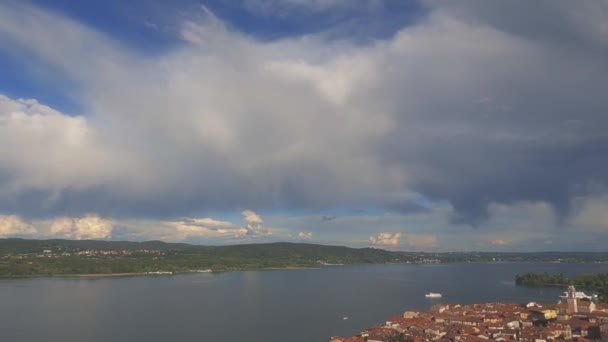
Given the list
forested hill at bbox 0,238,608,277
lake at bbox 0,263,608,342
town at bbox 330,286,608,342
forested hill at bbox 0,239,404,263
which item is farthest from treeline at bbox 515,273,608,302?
forested hill at bbox 0,239,404,263

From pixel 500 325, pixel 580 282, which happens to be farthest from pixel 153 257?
pixel 500 325

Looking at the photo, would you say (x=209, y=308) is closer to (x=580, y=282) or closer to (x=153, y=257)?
(x=580, y=282)

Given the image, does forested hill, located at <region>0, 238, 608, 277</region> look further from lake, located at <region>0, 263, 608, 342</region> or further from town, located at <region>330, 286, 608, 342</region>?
town, located at <region>330, 286, 608, 342</region>

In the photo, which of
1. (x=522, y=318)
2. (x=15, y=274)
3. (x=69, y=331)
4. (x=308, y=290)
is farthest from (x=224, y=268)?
(x=522, y=318)

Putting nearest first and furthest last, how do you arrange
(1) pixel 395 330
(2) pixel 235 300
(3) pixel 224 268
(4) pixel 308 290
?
(1) pixel 395 330 < (2) pixel 235 300 < (4) pixel 308 290 < (3) pixel 224 268

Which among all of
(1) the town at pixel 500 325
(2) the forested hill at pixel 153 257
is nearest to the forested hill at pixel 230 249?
(2) the forested hill at pixel 153 257

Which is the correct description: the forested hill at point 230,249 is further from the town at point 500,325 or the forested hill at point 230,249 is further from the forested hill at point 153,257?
the town at point 500,325

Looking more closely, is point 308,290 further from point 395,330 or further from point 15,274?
point 15,274

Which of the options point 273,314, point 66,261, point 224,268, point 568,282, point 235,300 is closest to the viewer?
point 273,314
